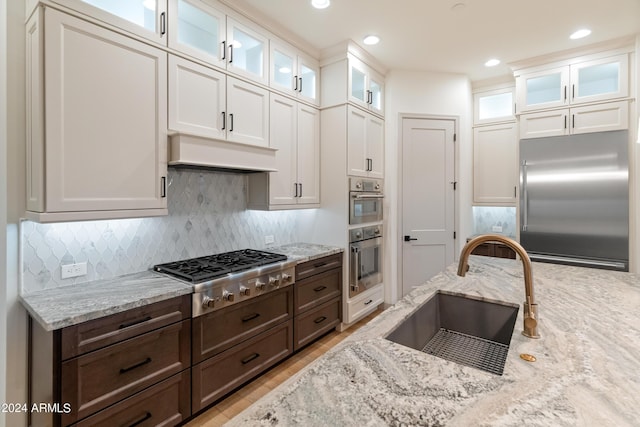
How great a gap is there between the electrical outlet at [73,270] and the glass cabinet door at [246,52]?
173cm

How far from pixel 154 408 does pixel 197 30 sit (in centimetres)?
253

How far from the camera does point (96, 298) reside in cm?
162

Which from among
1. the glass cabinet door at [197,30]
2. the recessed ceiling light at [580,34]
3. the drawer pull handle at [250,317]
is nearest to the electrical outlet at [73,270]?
the drawer pull handle at [250,317]

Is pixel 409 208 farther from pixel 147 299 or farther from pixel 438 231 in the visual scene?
pixel 147 299

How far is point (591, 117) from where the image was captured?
322cm


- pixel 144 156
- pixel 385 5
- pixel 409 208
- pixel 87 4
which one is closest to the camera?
pixel 87 4

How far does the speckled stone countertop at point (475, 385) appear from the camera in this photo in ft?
2.21

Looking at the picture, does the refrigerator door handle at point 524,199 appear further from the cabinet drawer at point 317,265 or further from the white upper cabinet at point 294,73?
the white upper cabinet at point 294,73

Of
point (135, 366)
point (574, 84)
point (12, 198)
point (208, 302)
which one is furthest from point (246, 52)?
point (574, 84)

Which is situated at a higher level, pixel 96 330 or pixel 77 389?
pixel 96 330

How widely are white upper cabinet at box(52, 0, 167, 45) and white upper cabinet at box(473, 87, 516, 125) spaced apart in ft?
12.6

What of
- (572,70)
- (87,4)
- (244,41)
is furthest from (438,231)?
(87,4)

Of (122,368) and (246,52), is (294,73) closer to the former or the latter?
(246,52)

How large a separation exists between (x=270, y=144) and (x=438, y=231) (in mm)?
2409
